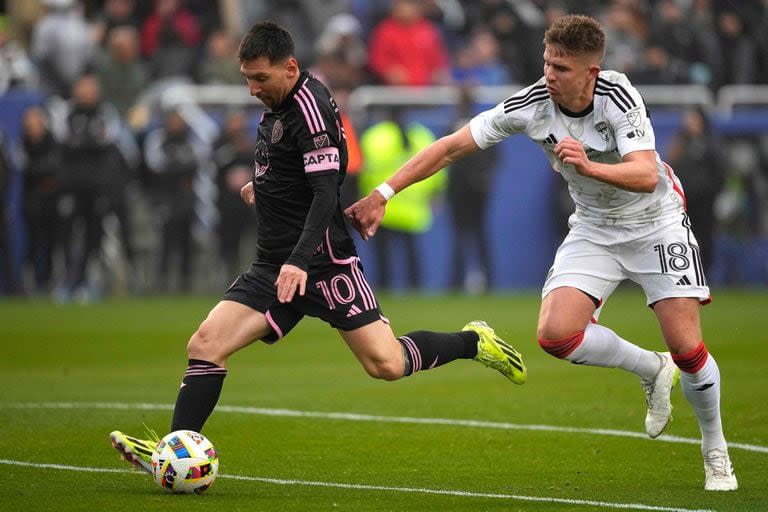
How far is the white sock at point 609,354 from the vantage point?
25.9 ft

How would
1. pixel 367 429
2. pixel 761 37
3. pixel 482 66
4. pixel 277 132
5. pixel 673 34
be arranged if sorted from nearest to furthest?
pixel 277 132 → pixel 367 429 → pixel 482 66 → pixel 673 34 → pixel 761 37

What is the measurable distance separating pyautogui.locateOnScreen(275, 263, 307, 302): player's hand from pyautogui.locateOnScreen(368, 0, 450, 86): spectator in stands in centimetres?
1574

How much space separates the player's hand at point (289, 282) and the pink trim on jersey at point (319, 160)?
1.86 ft

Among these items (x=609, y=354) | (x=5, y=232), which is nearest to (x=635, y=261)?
(x=609, y=354)

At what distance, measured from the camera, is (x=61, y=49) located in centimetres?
2228

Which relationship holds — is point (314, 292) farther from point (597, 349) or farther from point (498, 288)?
point (498, 288)

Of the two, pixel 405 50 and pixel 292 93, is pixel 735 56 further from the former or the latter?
pixel 292 93

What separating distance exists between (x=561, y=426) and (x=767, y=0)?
1741 cm

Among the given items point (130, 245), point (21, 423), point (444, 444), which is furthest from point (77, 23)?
point (444, 444)

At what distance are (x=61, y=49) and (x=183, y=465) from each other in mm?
16173

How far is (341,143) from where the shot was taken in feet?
25.4

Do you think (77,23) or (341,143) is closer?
(341,143)

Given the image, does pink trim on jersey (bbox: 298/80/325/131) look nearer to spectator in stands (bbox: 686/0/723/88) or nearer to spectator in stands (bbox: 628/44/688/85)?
spectator in stands (bbox: 628/44/688/85)

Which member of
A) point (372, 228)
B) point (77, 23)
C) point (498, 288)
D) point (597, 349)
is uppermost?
point (77, 23)
